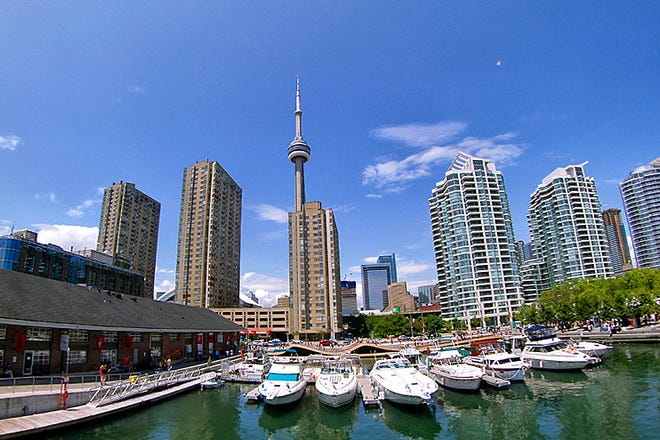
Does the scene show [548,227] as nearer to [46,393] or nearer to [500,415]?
[500,415]

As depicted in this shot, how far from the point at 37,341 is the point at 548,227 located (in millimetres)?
170777

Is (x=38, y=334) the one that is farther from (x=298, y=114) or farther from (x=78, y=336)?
(x=298, y=114)

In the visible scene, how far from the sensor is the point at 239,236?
17162cm

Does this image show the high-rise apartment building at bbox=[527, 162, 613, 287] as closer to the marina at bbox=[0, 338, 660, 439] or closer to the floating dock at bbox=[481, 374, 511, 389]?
the marina at bbox=[0, 338, 660, 439]

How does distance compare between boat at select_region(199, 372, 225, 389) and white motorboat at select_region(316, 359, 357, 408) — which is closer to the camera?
white motorboat at select_region(316, 359, 357, 408)

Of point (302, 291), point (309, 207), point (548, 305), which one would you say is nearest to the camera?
point (548, 305)

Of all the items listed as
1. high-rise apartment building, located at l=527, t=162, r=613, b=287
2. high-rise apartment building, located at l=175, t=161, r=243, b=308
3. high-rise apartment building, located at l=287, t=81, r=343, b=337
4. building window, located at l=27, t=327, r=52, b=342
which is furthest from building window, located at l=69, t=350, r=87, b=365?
high-rise apartment building, located at l=527, t=162, r=613, b=287

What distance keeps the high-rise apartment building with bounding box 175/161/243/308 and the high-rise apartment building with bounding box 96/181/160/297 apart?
26.6 meters

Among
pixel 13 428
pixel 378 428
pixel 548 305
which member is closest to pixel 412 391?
pixel 378 428

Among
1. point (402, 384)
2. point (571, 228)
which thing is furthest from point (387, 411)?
point (571, 228)

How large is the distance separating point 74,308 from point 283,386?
2189cm

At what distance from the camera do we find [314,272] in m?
130

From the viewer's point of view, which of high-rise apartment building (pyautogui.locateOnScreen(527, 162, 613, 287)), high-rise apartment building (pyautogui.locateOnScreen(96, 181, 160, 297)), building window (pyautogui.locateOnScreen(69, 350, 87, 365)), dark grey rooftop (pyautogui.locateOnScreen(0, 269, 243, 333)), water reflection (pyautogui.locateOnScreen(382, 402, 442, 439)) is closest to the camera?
water reflection (pyautogui.locateOnScreen(382, 402, 442, 439))

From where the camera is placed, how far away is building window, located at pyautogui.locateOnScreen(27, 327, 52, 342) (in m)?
31.4
